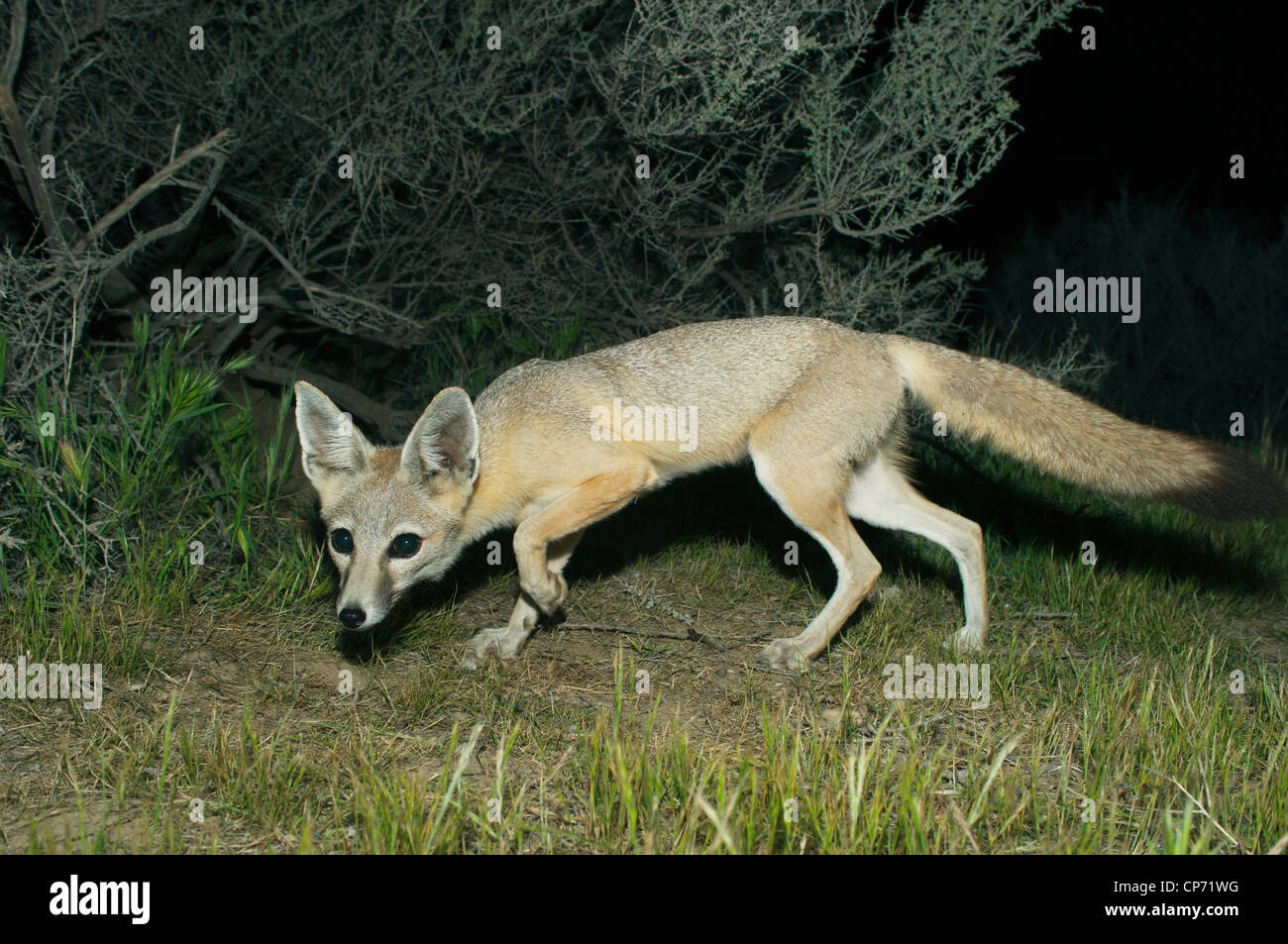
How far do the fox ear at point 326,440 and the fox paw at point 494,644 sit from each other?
0.94m

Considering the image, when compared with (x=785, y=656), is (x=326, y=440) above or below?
above

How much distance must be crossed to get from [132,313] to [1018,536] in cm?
534

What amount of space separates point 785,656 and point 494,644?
1312 mm

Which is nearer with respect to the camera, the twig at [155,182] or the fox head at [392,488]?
the fox head at [392,488]

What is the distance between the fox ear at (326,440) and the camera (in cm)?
421

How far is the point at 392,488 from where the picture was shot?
13.9ft

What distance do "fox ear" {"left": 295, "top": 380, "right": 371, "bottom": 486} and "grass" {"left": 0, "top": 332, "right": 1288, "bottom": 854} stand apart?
0.66 meters
